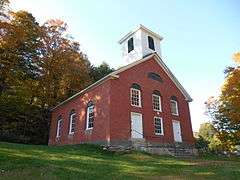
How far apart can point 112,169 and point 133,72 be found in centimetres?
1343

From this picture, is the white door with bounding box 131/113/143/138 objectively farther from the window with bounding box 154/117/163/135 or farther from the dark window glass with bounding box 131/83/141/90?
the dark window glass with bounding box 131/83/141/90

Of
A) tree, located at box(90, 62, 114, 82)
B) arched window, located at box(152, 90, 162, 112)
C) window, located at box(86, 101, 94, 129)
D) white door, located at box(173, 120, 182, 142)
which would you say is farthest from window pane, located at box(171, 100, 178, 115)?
tree, located at box(90, 62, 114, 82)

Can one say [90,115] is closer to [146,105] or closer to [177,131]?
[146,105]

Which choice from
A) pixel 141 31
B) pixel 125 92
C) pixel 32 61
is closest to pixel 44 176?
pixel 125 92

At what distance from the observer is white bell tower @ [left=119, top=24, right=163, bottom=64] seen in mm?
27906

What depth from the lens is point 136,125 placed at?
72.5 feet

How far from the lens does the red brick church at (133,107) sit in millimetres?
21406

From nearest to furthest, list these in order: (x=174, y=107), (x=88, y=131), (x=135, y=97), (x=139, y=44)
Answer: (x=88, y=131), (x=135, y=97), (x=174, y=107), (x=139, y=44)

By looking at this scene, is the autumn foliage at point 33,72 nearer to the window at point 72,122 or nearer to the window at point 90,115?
the window at point 72,122

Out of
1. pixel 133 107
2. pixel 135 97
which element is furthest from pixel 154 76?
pixel 133 107

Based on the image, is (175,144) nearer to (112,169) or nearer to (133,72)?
(133,72)

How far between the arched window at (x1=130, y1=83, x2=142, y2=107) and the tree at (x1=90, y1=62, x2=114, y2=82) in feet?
50.5

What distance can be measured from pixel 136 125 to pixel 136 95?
290cm

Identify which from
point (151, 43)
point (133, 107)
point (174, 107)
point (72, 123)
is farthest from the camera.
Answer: point (151, 43)
